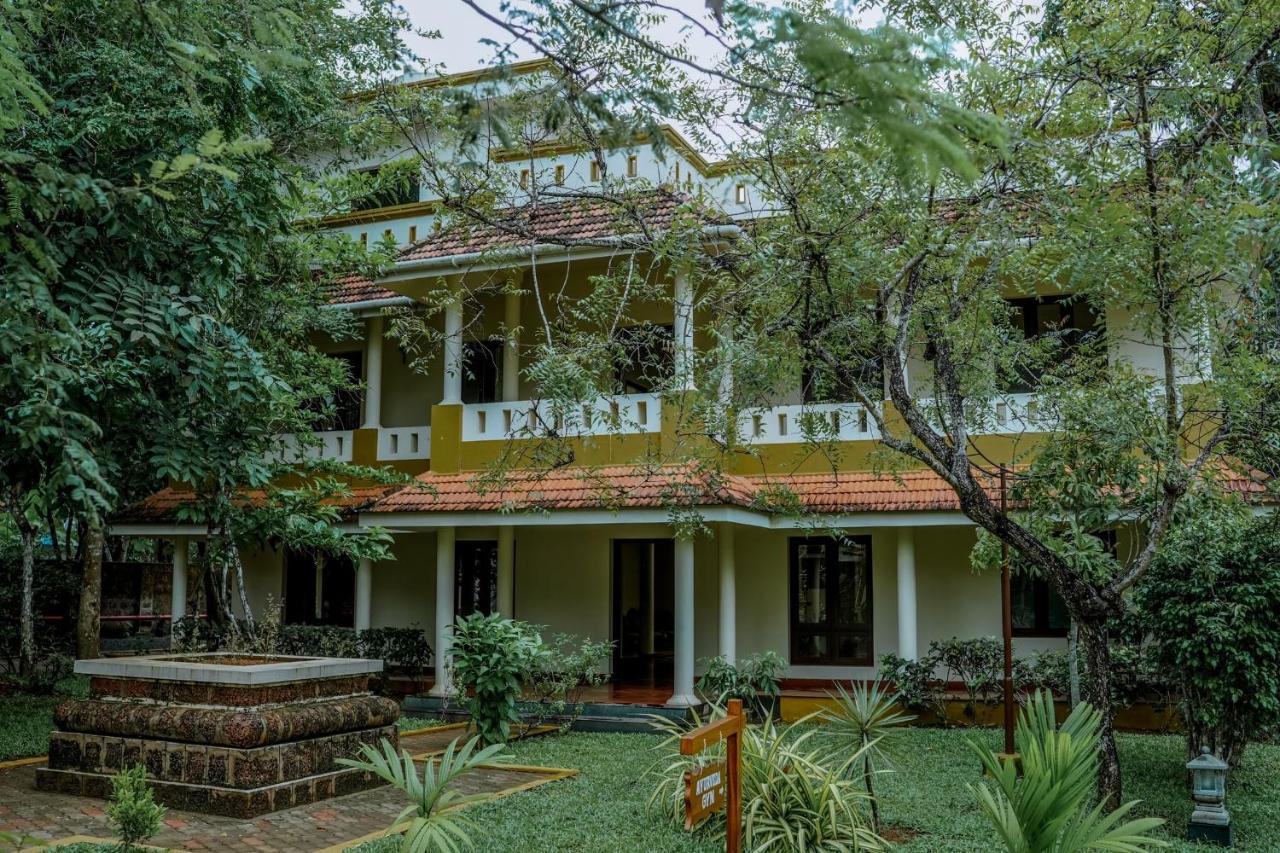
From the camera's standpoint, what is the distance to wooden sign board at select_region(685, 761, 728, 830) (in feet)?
16.4

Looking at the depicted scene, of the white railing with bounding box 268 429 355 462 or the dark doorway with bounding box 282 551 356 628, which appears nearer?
the white railing with bounding box 268 429 355 462

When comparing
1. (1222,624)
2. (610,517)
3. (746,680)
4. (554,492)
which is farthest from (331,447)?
(1222,624)

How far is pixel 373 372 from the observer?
16344mm

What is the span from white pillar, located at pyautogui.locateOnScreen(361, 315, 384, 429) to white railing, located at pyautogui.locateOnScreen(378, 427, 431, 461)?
0.26m

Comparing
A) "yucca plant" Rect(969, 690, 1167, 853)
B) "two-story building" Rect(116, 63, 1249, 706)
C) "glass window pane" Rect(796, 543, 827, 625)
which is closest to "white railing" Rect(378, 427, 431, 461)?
"two-story building" Rect(116, 63, 1249, 706)

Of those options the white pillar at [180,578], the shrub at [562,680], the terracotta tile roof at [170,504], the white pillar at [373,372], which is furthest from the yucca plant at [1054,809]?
the white pillar at [180,578]

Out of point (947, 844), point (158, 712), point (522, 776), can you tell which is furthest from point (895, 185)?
point (158, 712)

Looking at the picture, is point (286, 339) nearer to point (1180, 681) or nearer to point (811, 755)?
point (811, 755)

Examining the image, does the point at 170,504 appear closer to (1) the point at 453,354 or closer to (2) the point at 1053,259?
(1) the point at 453,354

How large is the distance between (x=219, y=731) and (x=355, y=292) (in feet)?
30.6

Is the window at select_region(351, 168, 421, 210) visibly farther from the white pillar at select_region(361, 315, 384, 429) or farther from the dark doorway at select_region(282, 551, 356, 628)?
the dark doorway at select_region(282, 551, 356, 628)

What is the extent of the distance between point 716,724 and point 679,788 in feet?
7.82

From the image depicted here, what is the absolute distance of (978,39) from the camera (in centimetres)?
827

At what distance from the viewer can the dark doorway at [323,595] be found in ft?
57.1
